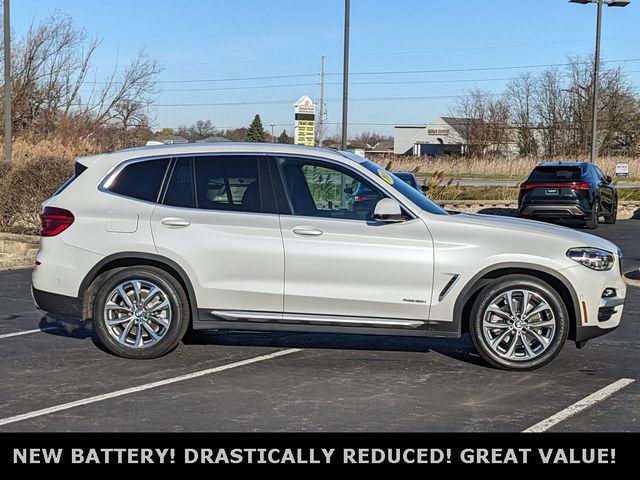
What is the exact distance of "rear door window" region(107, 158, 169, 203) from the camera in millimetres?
7020

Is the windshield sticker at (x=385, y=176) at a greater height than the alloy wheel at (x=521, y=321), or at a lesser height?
greater

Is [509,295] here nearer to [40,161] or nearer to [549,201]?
[40,161]

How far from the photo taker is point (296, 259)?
6680mm

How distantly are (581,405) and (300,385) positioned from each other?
197cm

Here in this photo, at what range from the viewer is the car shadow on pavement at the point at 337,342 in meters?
7.54

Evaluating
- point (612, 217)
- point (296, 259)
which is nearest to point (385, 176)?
point (296, 259)

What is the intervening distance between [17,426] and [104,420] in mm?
516

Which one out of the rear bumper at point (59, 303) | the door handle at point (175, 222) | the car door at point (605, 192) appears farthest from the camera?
the car door at point (605, 192)

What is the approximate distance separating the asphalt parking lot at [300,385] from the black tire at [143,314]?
140mm

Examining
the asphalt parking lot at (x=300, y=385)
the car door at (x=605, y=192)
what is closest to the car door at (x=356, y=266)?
the asphalt parking lot at (x=300, y=385)

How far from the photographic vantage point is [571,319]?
6668 millimetres

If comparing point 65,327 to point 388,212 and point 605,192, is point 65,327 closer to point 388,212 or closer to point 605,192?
point 388,212

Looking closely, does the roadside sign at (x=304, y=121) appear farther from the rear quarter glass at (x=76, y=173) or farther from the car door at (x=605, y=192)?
the rear quarter glass at (x=76, y=173)
